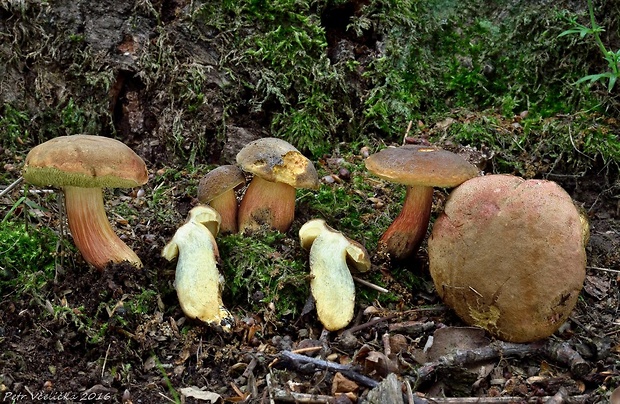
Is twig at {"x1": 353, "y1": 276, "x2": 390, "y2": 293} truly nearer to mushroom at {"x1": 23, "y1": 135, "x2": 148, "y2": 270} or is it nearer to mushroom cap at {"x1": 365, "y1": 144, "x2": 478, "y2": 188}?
mushroom cap at {"x1": 365, "y1": 144, "x2": 478, "y2": 188}

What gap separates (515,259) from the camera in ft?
8.29

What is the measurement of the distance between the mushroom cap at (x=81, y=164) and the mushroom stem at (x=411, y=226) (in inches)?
57.6

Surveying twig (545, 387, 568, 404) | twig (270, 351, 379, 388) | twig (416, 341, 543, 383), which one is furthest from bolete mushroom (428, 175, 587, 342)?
twig (270, 351, 379, 388)

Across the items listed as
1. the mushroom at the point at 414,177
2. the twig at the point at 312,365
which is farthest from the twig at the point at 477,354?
the mushroom at the point at 414,177

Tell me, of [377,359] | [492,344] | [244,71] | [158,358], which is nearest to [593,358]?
[492,344]

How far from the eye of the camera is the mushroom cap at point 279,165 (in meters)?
3.04

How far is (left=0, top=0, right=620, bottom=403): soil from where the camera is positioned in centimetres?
234

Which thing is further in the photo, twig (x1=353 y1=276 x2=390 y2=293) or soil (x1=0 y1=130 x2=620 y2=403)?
twig (x1=353 y1=276 x2=390 y2=293)

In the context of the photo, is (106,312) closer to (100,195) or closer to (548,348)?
(100,195)

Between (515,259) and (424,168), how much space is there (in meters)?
0.64

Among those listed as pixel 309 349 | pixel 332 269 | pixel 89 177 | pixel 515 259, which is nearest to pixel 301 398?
pixel 309 349

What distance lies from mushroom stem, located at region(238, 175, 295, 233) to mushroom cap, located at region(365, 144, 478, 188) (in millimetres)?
599

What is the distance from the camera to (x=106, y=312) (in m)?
2.65

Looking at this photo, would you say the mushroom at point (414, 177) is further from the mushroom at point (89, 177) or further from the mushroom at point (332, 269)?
the mushroom at point (89, 177)
